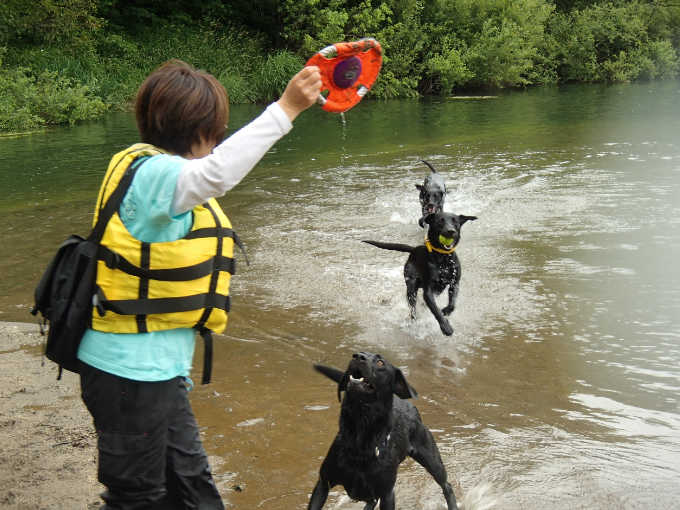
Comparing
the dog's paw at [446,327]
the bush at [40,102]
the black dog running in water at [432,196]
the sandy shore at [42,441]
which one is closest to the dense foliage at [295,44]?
the bush at [40,102]

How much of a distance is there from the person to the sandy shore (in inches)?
49.4

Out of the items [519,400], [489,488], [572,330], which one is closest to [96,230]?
[489,488]

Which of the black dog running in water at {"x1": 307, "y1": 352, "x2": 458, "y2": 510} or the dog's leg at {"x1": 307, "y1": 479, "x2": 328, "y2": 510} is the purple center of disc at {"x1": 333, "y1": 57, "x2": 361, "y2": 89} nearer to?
the black dog running in water at {"x1": 307, "y1": 352, "x2": 458, "y2": 510}

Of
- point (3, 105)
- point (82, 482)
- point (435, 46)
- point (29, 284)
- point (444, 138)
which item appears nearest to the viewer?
point (82, 482)

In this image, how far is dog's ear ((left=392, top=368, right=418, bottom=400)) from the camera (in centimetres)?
322

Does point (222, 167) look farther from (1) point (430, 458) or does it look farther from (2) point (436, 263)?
(2) point (436, 263)

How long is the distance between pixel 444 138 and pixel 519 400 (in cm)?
1337

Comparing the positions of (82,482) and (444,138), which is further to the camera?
(444,138)

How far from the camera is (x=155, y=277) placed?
7.63 ft

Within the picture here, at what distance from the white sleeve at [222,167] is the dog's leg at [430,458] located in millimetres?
1877

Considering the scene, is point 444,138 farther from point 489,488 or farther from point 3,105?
point 489,488

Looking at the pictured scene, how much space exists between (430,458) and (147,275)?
1.86 meters

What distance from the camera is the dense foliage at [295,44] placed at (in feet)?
76.8

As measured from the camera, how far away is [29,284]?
7.17 metres
